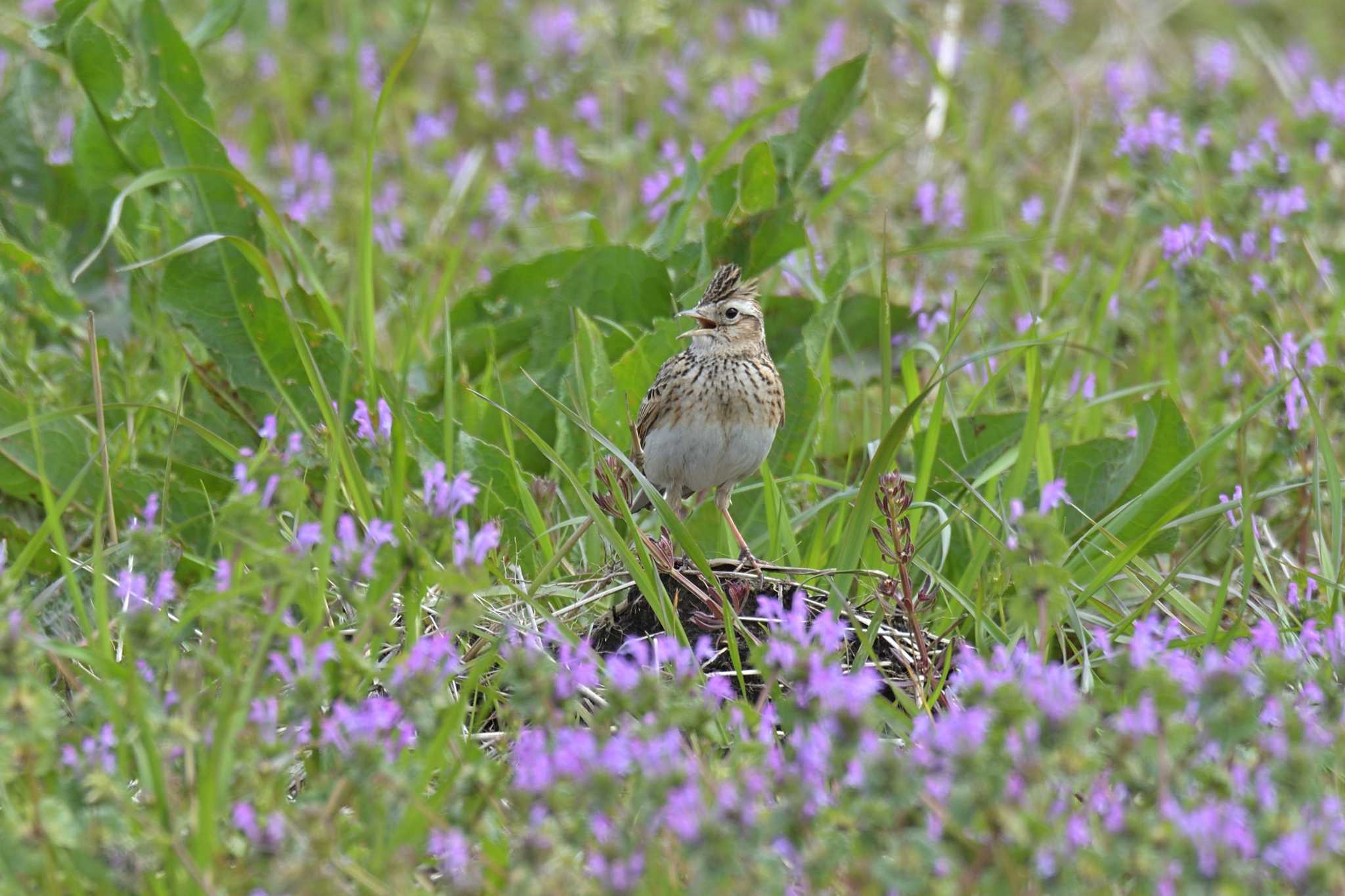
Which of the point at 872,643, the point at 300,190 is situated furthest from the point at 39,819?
the point at 300,190

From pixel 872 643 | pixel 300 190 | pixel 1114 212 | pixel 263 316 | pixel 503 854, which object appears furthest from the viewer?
pixel 300 190

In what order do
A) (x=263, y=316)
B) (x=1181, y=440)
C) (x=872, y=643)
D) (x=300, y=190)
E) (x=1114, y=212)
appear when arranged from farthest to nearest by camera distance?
(x=300, y=190) → (x=1114, y=212) → (x=263, y=316) → (x=1181, y=440) → (x=872, y=643)

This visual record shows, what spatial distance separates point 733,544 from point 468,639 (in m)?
0.94

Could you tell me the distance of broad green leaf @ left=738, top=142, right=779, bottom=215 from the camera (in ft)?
18.0

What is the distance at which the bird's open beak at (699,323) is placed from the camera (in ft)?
15.5

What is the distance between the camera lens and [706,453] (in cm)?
468

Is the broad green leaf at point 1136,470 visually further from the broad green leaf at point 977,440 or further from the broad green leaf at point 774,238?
the broad green leaf at point 774,238

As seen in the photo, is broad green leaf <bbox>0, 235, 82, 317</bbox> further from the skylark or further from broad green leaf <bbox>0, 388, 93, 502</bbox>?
the skylark

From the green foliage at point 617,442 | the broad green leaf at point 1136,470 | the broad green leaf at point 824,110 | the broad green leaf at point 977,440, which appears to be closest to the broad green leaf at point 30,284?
the green foliage at point 617,442

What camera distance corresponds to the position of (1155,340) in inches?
240

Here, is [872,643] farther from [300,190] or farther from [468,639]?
[300,190]

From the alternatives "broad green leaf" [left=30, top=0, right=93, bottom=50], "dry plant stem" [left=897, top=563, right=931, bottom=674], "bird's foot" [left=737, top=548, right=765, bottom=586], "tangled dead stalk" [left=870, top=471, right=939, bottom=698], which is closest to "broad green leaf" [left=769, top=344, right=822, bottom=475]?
"bird's foot" [left=737, top=548, right=765, bottom=586]

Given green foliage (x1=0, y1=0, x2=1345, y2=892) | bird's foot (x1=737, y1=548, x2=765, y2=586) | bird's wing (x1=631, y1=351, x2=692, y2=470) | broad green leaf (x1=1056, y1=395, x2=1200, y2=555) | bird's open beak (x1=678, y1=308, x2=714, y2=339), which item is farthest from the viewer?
bird's wing (x1=631, y1=351, x2=692, y2=470)

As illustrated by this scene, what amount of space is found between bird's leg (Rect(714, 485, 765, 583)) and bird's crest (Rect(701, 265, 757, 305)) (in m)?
0.57
